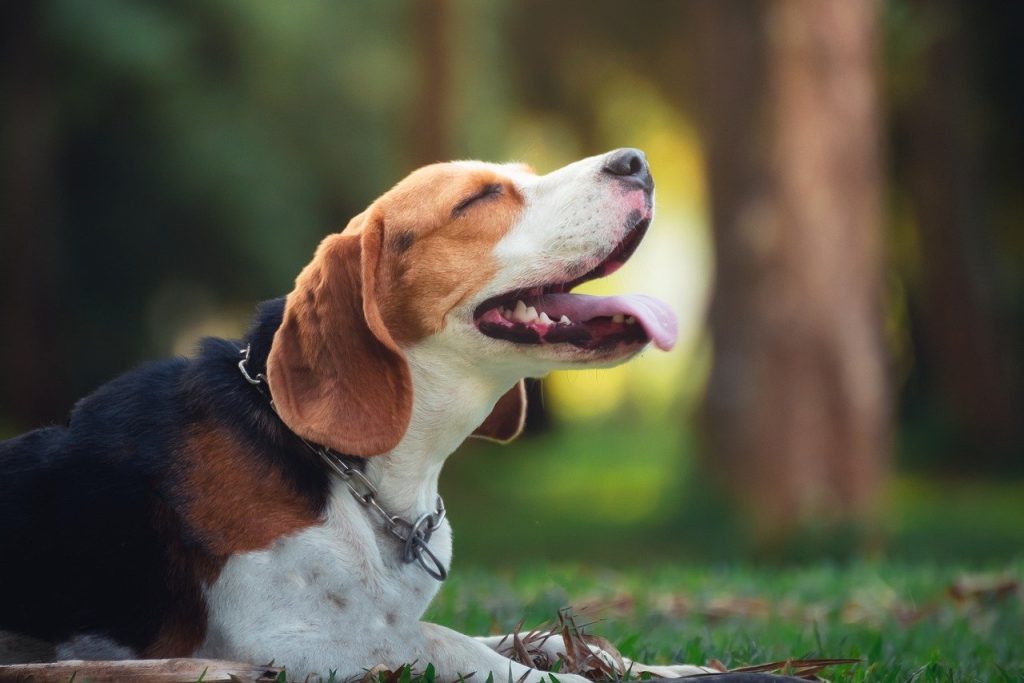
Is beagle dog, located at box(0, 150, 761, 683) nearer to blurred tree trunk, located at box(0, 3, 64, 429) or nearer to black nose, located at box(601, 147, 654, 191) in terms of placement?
black nose, located at box(601, 147, 654, 191)

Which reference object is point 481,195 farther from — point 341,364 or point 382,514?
point 382,514

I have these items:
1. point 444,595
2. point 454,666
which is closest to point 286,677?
point 454,666

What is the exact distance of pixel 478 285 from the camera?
4.31 metres

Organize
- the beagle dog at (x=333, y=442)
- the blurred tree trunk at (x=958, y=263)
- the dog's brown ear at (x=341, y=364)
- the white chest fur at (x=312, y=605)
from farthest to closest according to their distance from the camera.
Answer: the blurred tree trunk at (x=958, y=263) < the dog's brown ear at (x=341, y=364) < the beagle dog at (x=333, y=442) < the white chest fur at (x=312, y=605)

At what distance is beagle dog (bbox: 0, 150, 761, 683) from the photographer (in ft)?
12.7

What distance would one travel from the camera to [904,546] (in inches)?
496

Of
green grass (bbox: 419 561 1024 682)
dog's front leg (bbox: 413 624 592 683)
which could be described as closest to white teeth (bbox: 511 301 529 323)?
dog's front leg (bbox: 413 624 592 683)

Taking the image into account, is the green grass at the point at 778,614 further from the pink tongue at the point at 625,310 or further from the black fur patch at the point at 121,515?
the black fur patch at the point at 121,515

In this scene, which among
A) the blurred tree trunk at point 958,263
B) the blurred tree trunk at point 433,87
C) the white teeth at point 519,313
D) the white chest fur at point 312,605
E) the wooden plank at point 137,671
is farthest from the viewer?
the blurred tree trunk at point 958,263

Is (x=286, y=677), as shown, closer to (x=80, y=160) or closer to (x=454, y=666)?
(x=454, y=666)

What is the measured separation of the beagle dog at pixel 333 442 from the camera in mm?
3859

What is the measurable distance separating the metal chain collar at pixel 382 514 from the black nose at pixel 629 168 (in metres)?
1.28

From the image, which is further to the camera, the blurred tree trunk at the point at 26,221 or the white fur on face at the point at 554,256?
the blurred tree trunk at the point at 26,221

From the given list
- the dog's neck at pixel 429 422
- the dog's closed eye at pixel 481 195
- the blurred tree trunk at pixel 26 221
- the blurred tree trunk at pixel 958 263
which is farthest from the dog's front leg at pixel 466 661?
the blurred tree trunk at pixel 26 221
